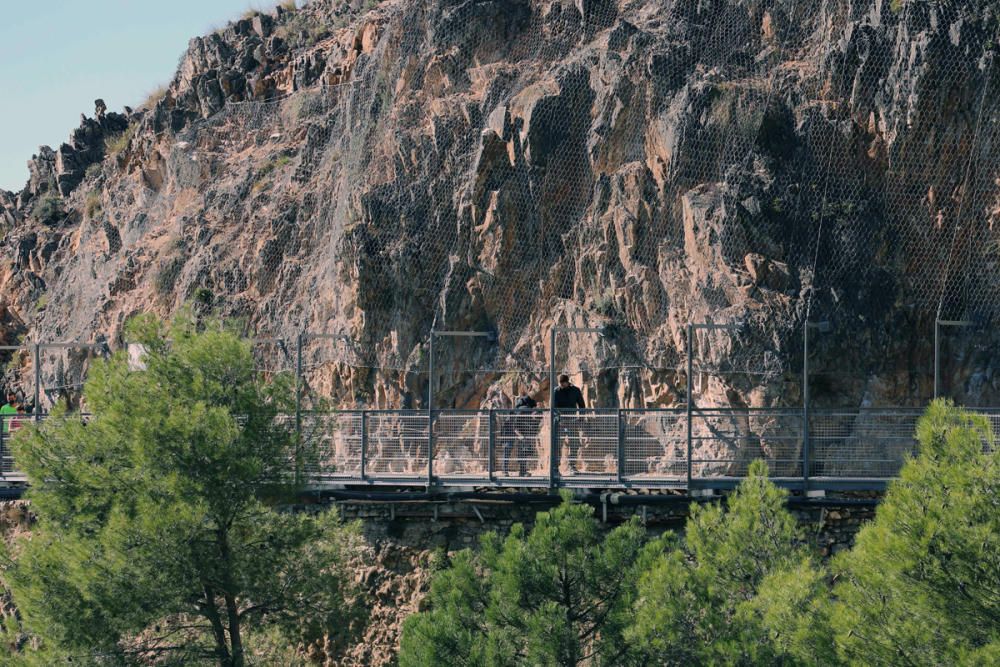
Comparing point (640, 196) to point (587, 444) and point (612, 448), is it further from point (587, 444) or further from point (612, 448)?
point (612, 448)

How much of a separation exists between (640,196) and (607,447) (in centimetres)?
657

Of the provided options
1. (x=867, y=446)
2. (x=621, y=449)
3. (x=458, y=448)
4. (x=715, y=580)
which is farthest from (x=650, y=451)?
(x=715, y=580)

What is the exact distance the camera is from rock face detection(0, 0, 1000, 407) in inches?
848

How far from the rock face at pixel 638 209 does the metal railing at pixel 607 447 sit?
90.1 inches

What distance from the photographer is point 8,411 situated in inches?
1003

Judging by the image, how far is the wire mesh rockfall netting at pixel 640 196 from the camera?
21.8 meters

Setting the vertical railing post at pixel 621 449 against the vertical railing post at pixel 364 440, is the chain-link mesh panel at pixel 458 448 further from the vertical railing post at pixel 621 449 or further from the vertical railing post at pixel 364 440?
the vertical railing post at pixel 621 449

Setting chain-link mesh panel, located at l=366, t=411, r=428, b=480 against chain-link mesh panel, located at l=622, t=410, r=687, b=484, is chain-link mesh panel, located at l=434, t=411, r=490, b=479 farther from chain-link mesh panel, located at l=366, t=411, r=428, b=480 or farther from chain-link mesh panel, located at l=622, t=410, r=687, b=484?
chain-link mesh panel, located at l=622, t=410, r=687, b=484

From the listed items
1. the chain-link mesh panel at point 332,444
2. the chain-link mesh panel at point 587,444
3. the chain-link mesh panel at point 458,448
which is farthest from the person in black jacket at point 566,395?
the chain-link mesh panel at point 332,444

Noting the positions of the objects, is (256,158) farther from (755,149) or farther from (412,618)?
(412,618)

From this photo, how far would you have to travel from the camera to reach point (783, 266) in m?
21.8

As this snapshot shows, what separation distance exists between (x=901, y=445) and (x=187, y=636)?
9551 mm

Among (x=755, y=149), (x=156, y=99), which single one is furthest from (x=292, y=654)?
(x=156, y=99)

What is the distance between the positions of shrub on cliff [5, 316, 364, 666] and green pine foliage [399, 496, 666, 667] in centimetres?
228
